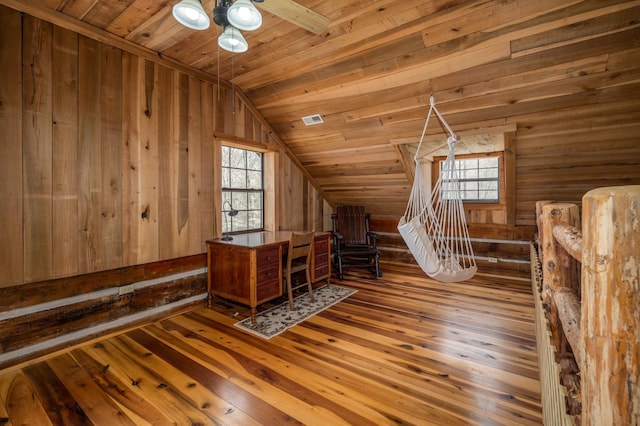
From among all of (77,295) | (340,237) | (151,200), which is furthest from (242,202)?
(77,295)

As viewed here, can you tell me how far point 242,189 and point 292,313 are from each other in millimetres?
1670

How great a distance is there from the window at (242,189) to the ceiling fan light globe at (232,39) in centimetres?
171

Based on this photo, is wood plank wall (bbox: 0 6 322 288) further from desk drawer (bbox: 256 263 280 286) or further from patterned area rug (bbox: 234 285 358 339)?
patterned area rug (bbox: 234 285 358 339)

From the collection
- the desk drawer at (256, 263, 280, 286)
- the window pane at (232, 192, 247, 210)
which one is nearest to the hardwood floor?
the desk drawer at (256, 263, 280, 286)

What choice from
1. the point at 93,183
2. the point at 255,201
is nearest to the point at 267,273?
the point at 255,201

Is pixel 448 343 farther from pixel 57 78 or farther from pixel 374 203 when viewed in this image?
pixel 57 78

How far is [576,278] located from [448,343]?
140 cm

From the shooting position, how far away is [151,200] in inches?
114

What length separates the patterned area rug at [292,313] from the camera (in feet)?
9.01

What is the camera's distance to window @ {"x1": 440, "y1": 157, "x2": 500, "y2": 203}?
14.5 feet

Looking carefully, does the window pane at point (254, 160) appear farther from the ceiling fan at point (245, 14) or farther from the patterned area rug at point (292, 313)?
the ceiling fan at point (245, 14)

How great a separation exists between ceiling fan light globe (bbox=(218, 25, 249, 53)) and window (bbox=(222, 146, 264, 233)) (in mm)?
1711

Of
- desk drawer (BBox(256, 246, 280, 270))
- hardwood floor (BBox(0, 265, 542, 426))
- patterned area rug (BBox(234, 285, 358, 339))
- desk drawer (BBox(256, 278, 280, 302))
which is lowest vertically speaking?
hardwood floor (BBox(0, 265, 542, 426))

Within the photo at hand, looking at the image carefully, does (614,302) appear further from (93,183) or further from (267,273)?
(93,183)
